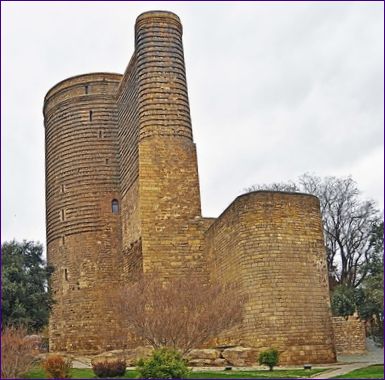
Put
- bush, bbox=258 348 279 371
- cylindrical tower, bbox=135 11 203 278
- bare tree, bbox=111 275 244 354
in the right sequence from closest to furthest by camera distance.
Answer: bare tree, bbox=111 275 244 354, bush, bbox=258 348 279 371, cylindrical tower, bbox=135 11 203 278

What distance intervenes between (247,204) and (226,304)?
13.7ft

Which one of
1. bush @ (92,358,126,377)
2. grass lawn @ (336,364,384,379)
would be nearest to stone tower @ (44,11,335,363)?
grass lawn @ (336,364,384,379)

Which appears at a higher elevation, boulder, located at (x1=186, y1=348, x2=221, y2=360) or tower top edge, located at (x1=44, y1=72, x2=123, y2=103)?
tower top edge, located at (x1=44, y1=72, x2=123, y2=103)

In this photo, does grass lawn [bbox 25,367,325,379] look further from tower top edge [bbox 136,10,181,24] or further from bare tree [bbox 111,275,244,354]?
tower top edge [bbox 136,10,181,24]

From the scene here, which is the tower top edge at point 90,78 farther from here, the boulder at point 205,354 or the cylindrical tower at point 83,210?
the boulder at point 205,354

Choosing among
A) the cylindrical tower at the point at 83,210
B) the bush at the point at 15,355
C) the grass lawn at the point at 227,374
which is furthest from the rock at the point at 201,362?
the cylindrical tower at the point at 83,210

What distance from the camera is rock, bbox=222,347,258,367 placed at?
21.5 meters

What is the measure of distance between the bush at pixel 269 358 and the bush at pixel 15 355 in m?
6.75

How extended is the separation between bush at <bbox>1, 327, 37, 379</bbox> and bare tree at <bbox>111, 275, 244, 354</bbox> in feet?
13.1

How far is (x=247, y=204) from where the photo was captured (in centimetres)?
2311

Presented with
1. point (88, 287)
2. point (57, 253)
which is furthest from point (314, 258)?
point (57, 253)

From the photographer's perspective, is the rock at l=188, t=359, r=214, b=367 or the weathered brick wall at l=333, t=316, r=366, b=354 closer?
the rock at l=188, t=359, r=214, b=367

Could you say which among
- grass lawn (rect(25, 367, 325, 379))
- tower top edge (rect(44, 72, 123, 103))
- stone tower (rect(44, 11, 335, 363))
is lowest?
grass lawn (rect(25, 367, 325, 379))

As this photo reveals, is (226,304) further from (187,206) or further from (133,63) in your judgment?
(133,63)
